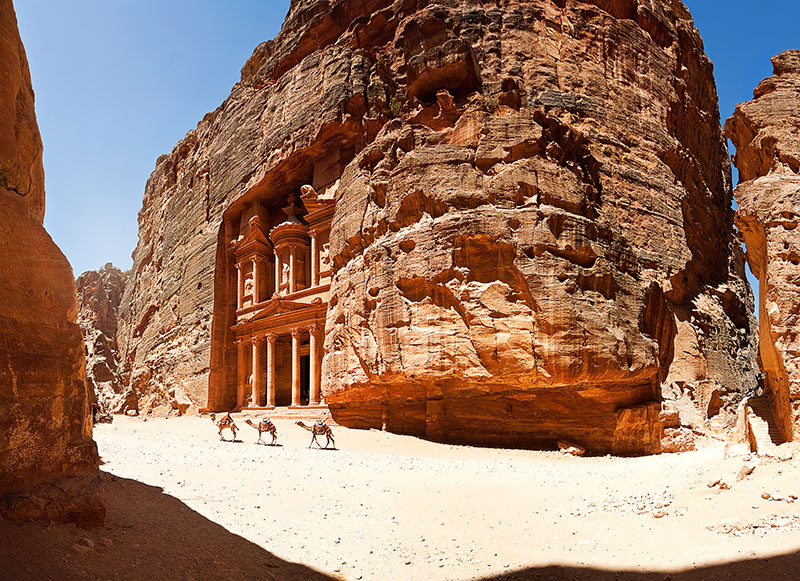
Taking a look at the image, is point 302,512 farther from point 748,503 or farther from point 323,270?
point 323,270

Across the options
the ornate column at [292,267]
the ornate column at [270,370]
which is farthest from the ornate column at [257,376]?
the ornate column at [292,267]

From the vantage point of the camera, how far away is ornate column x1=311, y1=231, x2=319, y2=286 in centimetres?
2697

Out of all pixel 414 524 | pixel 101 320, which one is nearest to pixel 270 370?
pixel 414 524

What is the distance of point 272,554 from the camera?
6.69 m

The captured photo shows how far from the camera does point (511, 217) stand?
644 inches

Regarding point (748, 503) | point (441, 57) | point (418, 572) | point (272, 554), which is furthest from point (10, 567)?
point (441, 57)

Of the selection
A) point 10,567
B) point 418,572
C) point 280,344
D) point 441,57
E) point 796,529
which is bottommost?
point 418,572

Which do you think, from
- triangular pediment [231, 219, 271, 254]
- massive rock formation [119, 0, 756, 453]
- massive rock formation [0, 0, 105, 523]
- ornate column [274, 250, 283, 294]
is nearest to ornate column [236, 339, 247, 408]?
massive rock formation [119, 0, 756, 453]

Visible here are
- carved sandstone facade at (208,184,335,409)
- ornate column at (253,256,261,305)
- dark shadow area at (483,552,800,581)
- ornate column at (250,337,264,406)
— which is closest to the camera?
dark shadow area at (483,552,800,581)

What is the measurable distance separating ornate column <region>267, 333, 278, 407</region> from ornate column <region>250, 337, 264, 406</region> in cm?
102

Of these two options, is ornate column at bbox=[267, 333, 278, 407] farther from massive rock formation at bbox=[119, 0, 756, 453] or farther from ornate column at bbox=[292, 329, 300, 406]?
massive rock formation at bbox=[119, 0, 756, 453]

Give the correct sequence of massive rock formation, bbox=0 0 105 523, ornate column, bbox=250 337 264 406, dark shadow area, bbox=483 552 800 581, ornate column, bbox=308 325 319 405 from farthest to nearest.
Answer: ornate column, bbox=250 337 264 406 → ornate column, bbox=308 325 319 405 → dark shadow area, bbox=483 552 800 581 → massive rock formation, bbox=0 0 105 523

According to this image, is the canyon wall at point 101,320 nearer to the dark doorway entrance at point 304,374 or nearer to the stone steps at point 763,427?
the dark doorway entrance at point 304,374

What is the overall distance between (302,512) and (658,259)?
52.1 ft
